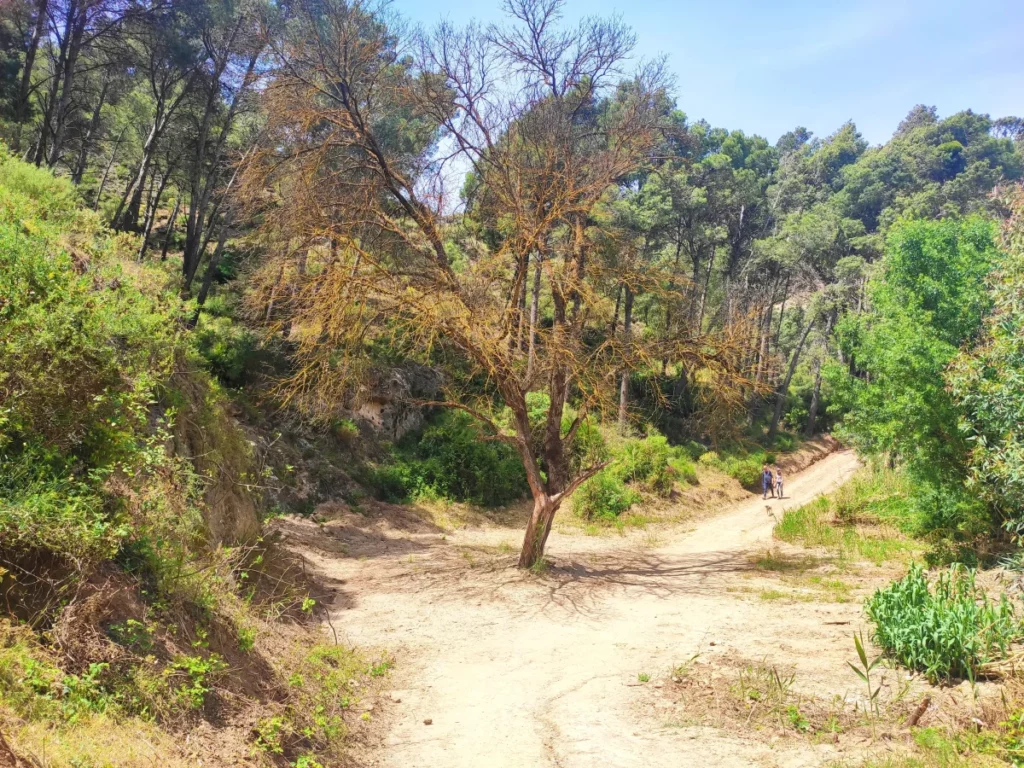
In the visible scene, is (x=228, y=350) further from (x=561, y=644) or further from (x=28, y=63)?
(x=561, y=644)

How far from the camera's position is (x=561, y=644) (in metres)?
7.64

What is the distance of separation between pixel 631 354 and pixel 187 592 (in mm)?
7629

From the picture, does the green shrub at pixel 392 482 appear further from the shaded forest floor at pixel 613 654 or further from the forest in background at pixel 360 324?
the shaded forest floor at pixel 613 654

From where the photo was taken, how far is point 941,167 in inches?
2768

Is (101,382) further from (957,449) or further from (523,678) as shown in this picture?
(957,449)

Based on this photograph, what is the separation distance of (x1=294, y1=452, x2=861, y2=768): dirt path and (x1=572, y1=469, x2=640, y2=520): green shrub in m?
4.14

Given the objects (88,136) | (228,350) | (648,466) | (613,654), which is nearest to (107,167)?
(88,136)

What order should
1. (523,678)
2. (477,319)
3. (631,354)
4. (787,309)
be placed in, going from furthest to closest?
1. (787,309)
2. (631,354)
3. (477,319)
4. (523,678)

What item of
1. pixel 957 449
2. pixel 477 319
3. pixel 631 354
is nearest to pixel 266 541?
pixel 477 319

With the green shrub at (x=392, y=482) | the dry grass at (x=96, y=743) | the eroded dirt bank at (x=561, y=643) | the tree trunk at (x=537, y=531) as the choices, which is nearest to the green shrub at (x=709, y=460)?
the eroded dirt bank at (x=561, y=643)

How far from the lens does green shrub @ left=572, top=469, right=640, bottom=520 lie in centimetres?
1805

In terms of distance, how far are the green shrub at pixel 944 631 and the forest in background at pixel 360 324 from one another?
1.58 meters

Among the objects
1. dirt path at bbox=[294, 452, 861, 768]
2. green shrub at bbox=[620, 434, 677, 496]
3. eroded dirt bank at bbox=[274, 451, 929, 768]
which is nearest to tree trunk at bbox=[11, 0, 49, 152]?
eroded dirt bank at bbox=[274, 451, 929, 768]

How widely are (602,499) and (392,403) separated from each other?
7.37 meters
